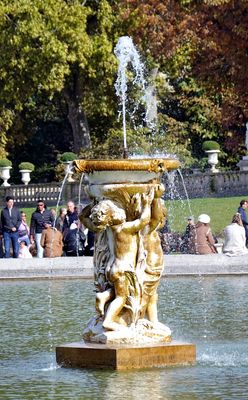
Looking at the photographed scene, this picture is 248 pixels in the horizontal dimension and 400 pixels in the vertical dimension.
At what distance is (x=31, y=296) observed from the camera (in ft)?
66.5

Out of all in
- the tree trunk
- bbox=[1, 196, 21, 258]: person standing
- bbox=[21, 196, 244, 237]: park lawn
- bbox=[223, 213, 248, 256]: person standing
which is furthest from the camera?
the tree trunk

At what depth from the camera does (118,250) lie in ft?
42.3

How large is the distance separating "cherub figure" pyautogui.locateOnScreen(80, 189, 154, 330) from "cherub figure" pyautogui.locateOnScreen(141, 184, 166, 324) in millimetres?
99

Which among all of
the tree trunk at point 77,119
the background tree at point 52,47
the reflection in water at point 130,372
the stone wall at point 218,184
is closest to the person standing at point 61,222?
the reflection in water at point 130,372

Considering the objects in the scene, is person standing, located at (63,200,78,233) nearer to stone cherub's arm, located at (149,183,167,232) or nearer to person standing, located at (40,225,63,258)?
person standing, located at (40,225,63,258)

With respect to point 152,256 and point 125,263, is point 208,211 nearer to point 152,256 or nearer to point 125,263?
point 152,256

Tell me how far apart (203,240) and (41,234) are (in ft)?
10.8

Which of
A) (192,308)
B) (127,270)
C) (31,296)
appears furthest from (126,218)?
(31,296)

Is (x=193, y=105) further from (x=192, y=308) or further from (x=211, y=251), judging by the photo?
(x=192, y=308)

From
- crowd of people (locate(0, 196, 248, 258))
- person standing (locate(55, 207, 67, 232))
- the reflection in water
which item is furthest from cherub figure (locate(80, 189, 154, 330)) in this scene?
person standing (locate(55, 207, 67, 232))

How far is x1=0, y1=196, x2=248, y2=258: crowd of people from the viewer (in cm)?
2541

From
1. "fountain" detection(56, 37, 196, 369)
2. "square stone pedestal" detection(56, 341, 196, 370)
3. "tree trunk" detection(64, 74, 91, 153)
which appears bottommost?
"square stone pedestal" detection(56, 341, 196, 370)

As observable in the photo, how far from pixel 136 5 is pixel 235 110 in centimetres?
512

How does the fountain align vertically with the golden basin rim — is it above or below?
below
